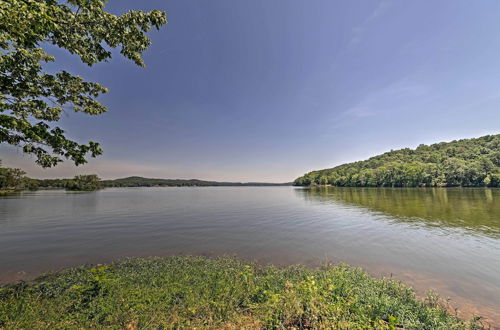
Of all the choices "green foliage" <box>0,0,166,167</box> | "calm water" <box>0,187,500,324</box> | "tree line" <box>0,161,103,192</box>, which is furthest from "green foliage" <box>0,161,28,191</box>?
"green foliage" <box>0,0,166,167</box>

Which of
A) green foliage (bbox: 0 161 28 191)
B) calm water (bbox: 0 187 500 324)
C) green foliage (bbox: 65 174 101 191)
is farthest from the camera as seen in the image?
green foliage (bbox: 65 174 101 191)

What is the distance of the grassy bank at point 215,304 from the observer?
5109 mm

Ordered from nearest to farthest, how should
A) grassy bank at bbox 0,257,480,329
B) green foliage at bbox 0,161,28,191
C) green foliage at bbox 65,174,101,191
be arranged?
1. grassy bank at bbox 0,257,480,329
2. green foliage at bbox 0,161,28,191
3. green foliage at bbox 65,174,101,191

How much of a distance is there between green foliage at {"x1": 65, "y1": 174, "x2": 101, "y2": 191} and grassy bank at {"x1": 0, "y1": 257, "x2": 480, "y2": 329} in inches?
6361

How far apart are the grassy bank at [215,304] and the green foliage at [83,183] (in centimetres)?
16158

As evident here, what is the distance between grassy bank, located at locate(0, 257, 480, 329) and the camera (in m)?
5.11

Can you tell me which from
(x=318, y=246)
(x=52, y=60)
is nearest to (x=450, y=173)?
(x=318, y=246)

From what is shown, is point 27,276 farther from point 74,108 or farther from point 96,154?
point 74,108

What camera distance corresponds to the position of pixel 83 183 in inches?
5221

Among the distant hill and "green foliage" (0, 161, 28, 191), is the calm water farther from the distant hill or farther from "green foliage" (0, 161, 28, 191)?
the distant hill

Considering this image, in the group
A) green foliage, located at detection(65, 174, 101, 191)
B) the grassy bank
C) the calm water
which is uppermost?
green foliage, located at detection(65, 174, 101, 191)

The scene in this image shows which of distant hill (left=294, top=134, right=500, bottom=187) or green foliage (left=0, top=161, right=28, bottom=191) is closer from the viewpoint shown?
green foliage (left=0, top=161, right=28, bottom=191)

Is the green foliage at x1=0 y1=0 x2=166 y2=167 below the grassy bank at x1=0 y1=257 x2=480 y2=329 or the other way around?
the other way around

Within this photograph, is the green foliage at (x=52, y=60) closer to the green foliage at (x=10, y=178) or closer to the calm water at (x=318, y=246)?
the calm water at (x=318, y=246)
